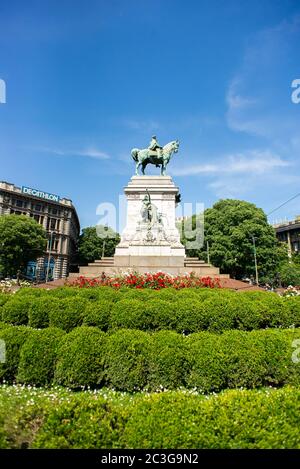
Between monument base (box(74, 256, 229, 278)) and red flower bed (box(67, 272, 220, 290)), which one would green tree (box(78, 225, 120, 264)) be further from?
red flower bed (box(67, 272, 220, 290))

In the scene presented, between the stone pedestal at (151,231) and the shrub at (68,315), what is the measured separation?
13450mm

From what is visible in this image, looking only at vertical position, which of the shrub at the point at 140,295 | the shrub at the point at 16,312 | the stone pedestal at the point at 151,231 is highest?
the stone pedestal at the point at 151,231

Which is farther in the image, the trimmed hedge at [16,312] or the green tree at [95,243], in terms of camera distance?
the green tree at [95,243]

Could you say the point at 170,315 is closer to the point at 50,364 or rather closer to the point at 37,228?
the point at 50,364

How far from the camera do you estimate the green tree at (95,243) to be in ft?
224

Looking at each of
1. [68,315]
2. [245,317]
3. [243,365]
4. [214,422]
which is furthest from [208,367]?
[68,315]

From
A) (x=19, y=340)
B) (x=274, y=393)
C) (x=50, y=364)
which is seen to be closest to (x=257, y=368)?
(x=274, y=393)

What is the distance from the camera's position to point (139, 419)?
3.38 m

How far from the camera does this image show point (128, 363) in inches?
229

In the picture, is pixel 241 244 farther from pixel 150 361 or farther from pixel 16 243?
pixel 150 361

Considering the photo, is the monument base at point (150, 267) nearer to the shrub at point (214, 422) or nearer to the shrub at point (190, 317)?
Answer: the shrub at point (190, 317)

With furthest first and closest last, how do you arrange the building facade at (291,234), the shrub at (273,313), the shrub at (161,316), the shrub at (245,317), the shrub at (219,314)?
the building facade at (291,234) → the shrub at (273,313) → the shrub at (245,317) → the shrub at (219,314) → the shrub at (161,316)

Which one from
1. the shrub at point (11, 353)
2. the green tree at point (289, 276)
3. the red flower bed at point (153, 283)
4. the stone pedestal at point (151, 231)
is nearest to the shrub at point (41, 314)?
the shrub at point (11, 353)

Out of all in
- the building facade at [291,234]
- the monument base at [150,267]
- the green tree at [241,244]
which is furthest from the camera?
the building facade at [291,234]
